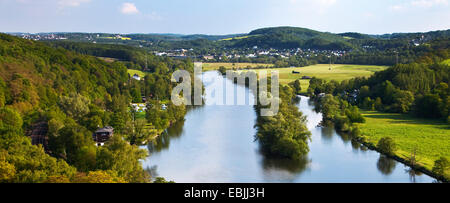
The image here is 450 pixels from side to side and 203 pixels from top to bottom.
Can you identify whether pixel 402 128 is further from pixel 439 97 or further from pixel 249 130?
pixel 249 130

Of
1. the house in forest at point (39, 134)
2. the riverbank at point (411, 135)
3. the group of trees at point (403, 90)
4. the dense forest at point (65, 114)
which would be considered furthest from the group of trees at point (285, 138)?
the group of trees at point (403, 90)

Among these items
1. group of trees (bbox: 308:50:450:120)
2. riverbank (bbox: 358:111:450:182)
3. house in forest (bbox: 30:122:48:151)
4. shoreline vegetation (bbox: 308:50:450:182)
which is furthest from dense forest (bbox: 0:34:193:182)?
group of trees (bbox: 308:50:450:120)

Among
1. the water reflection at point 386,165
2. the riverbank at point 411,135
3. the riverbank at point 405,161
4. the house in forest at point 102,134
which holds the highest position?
the house in forest at point 102,134

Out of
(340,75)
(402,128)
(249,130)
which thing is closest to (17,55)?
(249,130)

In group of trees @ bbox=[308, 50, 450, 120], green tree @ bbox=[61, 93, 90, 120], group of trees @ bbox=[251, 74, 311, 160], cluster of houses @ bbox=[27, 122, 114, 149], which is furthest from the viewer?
group of trees @ bbox=[308, 50, 450, 120]

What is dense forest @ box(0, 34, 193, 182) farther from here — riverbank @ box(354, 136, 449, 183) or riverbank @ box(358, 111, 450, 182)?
riverbank @ box(358, 111, 450, 182)

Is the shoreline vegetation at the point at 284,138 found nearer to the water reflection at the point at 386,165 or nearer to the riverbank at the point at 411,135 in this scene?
the water reflection at the point at 386,165
